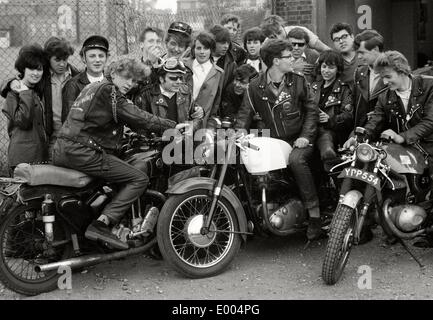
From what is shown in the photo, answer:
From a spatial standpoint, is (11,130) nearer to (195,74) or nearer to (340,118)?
(195,74)

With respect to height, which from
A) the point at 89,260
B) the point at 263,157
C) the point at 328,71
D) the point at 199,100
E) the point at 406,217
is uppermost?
the point at 328,71

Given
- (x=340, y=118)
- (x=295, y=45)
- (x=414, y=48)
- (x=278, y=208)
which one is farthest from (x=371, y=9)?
(x=278, y=208)

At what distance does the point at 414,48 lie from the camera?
1362cm

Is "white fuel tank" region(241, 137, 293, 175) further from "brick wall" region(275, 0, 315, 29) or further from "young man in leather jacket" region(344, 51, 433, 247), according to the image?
"brick wall" region(275, 0, 315, 29)

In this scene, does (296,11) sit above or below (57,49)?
above

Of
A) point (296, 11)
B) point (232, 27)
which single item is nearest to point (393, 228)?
point (232, 27)

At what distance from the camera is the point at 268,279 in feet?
17.3

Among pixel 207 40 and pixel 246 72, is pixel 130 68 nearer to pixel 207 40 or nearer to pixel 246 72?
pixel 207 40

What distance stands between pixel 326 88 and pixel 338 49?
647mm

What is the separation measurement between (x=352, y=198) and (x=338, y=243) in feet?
1.22

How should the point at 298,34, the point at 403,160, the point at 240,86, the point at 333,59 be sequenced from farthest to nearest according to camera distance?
the point at 298,34
the point at 240,86
the point at 333,59
the point at 403,160

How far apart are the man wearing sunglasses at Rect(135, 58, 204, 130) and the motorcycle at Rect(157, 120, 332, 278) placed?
0.50 m

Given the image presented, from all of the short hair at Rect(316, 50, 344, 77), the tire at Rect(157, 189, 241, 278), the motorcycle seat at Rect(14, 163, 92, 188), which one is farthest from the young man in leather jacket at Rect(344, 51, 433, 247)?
the motorcycle seat at Rect(14, 163, 92, 188)

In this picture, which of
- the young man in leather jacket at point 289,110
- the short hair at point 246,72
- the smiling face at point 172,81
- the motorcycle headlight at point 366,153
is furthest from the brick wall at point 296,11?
the motorcycle headlight at point 366,153
